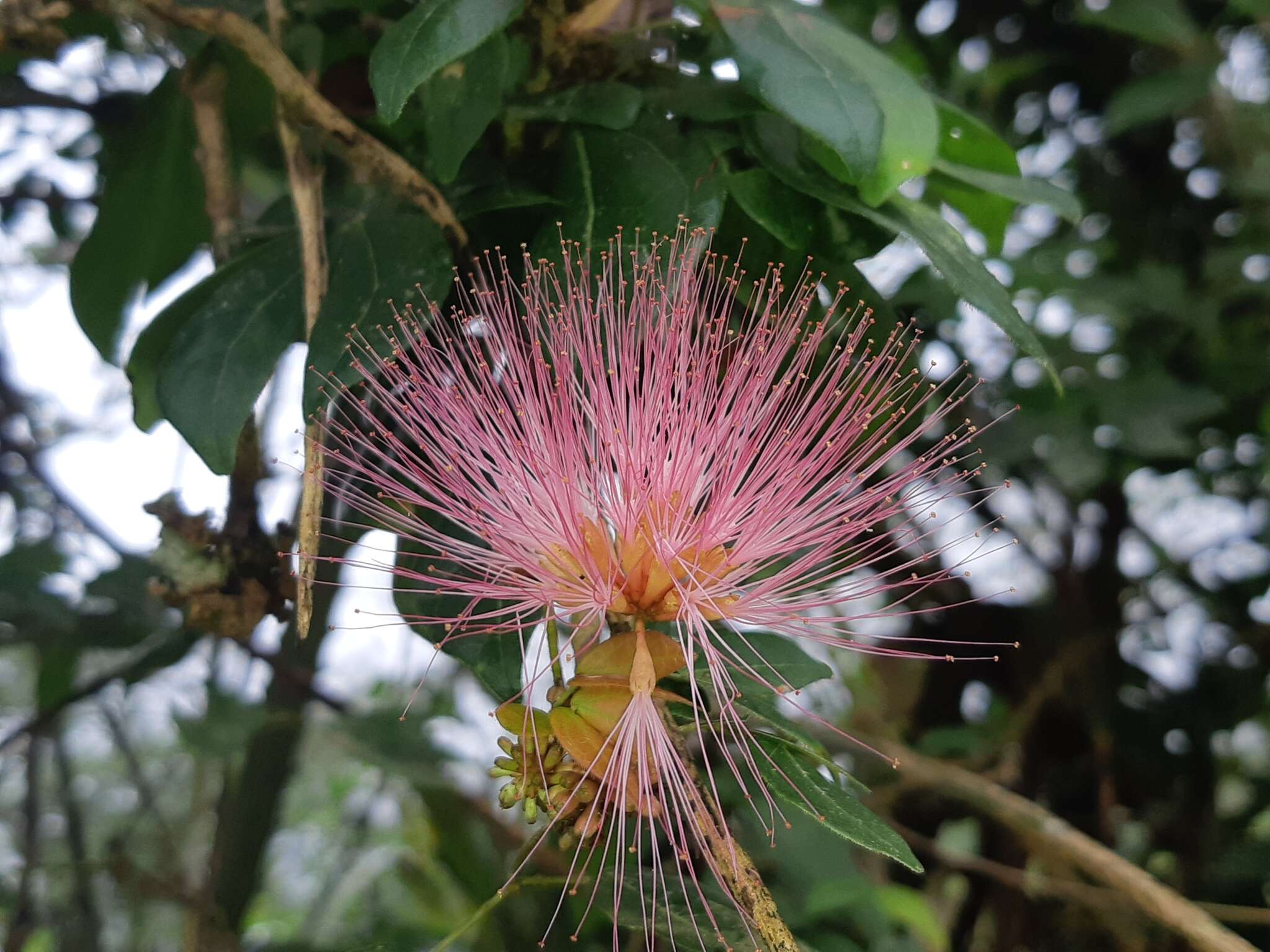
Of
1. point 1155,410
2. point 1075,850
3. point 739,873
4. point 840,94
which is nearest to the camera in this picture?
point 739,873

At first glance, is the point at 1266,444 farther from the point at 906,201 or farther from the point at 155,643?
the point at 155,643

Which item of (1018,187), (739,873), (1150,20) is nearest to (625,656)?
(739,873)

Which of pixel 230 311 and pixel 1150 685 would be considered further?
pixel 1150 685

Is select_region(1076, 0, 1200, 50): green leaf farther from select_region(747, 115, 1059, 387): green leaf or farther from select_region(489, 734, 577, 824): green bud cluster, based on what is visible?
select_region(489, 734, 577, 824): green bud cluster

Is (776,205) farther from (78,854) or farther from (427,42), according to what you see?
(78,854)

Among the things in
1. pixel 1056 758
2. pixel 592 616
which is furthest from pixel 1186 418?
pixel 592 616
